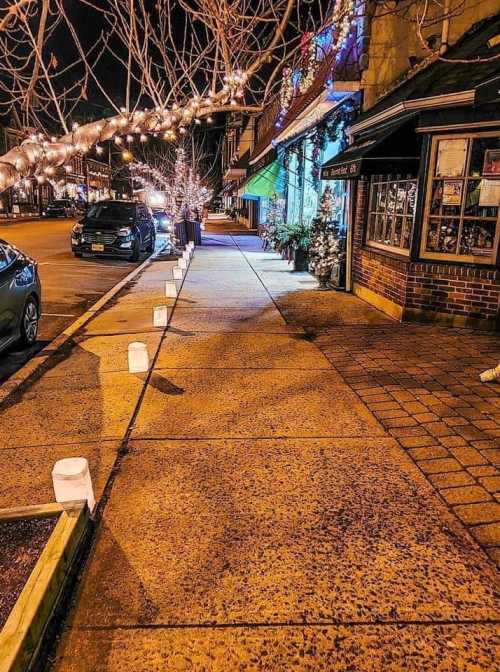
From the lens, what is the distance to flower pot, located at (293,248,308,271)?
43.4 ft

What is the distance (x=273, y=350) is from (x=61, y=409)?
2634 mm

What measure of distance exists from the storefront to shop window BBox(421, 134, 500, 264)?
0.04 ft

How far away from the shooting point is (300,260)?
13391 millimetres

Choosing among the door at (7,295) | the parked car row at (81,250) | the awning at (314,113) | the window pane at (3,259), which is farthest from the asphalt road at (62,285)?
the awning at (314,113)

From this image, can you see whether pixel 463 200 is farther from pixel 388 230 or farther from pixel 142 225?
pixel 142 225

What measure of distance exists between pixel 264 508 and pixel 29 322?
187 inches

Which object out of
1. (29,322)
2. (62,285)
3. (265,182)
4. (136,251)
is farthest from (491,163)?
(265,182)

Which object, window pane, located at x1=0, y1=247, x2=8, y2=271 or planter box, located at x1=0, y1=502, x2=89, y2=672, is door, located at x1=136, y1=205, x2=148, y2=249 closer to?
window pane, located at x1=0, y1=247, x2=8, y2=271

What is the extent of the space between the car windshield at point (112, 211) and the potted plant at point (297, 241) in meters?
5.37

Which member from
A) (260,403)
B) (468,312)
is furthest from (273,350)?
(468,312)

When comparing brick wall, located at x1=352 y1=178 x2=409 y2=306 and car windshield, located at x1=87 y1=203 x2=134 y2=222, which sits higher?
car windshield, located at x1=87 y1=203 x2=134 y2=222

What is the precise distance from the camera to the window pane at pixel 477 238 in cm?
701

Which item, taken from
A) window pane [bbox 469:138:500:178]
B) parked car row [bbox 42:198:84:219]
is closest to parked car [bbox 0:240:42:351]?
window pane [bbox 469:138:500:178]

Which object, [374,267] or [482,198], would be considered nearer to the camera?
[482,198]
